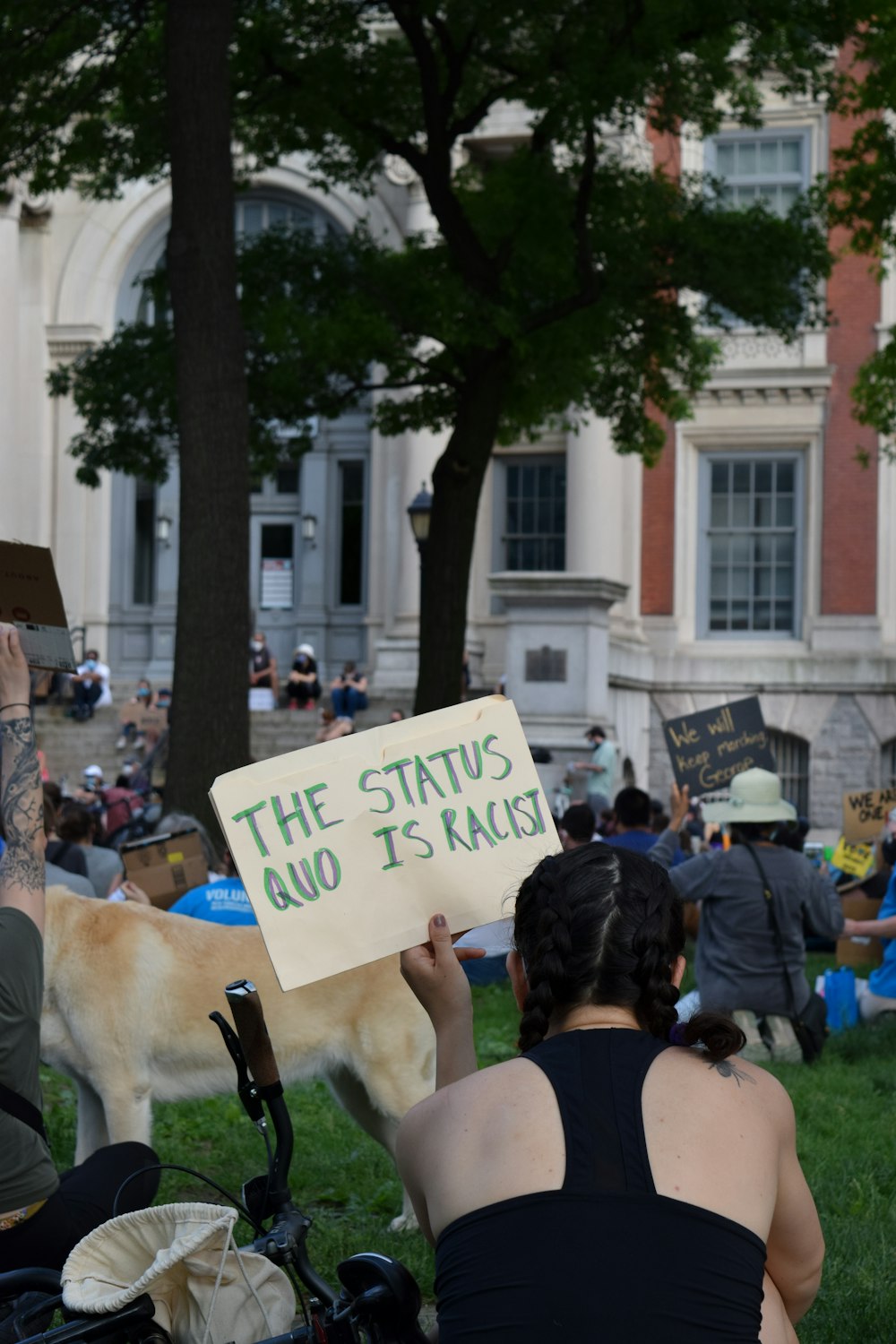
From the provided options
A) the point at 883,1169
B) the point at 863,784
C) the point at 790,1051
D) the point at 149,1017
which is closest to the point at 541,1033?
the point at 149,1017

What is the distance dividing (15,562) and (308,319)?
556 inches

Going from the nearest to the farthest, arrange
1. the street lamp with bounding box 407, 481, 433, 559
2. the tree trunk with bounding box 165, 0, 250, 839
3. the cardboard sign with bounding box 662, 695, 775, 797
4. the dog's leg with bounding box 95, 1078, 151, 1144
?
the dog's leg with bounding box 95, 1078, 151, 1144
the tree trunk with bounding box 165, 0, 250, 839
the cardboard sign with bounding box 662, 695, 775, 797
the street lamp with bounding box 407, 481, 433, 559

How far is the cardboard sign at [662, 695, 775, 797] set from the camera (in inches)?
523

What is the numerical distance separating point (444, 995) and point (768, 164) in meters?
31.7

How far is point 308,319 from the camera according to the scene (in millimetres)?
17859

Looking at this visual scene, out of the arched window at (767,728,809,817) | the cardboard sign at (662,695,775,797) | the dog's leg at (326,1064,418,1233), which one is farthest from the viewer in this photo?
the arched window at (767,728,809,817)

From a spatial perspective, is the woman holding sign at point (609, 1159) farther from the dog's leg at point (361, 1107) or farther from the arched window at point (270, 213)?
the arched window at point (270, 213)

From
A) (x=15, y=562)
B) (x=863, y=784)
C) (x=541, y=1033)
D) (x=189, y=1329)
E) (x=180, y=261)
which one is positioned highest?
(x=180, y=261)

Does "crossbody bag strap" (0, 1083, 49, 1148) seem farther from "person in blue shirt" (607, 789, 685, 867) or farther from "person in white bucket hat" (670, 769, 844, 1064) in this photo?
"person in blue shirt" (607, 789, 685, 867)

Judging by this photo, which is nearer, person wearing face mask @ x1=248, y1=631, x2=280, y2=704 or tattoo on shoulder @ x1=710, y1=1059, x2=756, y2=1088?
tattoo on shoulder @ x1=710, y1=1059, x2=756, y2=1088

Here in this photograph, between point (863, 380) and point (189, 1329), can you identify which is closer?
point (189, 1329)

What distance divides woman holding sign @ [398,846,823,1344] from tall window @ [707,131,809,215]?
31.6 m

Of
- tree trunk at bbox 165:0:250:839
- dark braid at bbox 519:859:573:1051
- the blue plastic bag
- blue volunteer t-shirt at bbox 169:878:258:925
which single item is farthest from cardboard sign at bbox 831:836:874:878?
dark braid at bbox 519:859:573:1051

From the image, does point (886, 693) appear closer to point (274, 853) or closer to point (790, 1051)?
point (790, 1051)
